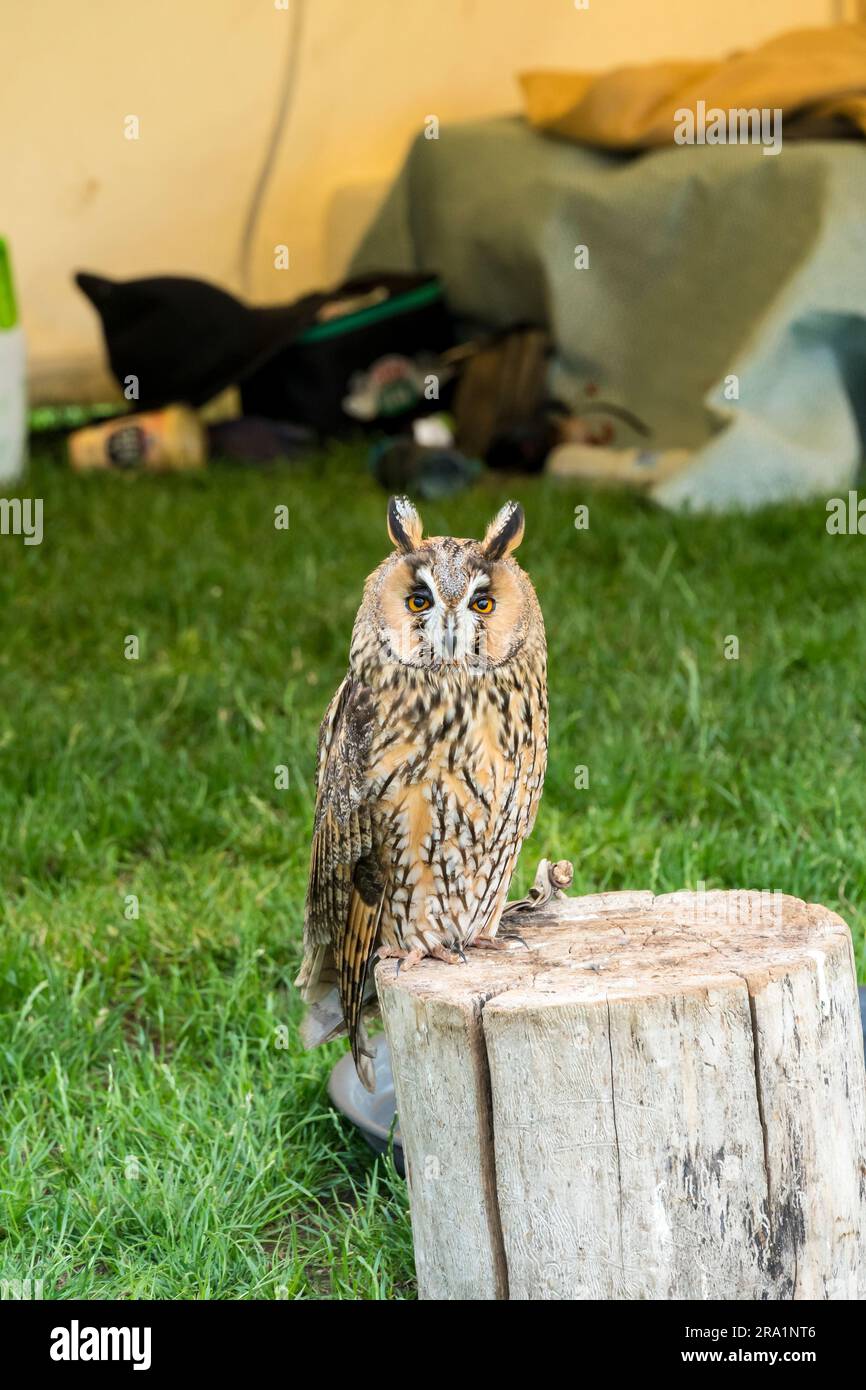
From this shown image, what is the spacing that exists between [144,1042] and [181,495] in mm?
3347

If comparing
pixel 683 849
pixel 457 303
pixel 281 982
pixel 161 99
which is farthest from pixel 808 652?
pixel 161 99

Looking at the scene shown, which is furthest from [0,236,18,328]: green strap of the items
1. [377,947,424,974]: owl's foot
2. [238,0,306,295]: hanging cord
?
[377,947,424,974]: owl's foot

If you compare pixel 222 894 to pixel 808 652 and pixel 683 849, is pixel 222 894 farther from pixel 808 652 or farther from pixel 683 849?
pixel 808 652

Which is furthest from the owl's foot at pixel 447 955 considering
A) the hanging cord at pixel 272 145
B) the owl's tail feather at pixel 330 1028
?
the hanging cord at pixel 272 145

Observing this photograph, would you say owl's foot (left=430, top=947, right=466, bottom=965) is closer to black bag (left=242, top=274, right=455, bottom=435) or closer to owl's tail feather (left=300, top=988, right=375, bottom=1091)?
owl's tail feather (left=300, top=988, right=375, bottom=1091)

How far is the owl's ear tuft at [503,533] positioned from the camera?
1595 millimetres

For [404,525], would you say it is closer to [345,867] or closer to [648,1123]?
[345,867]

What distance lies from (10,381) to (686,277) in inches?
90.6

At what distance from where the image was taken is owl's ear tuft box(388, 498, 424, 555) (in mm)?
1596

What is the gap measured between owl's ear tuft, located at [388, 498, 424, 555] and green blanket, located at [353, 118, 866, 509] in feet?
10.6

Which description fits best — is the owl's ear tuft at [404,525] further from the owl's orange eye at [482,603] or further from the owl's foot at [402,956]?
the owl's foot at [402,956]

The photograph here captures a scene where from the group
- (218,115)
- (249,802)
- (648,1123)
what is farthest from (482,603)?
(218,115)

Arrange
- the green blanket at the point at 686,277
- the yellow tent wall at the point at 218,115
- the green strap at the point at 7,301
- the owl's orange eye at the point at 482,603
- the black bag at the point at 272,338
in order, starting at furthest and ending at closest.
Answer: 1. the yellow tent wall at the point at 218,115
2. the black bag at the point at 272,338
3. the green strap at the point at 7,301
4. the green blanket at the point at 686,277
5. the owl's orange eye at the point at 482,603

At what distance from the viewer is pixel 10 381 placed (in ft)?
17.5
